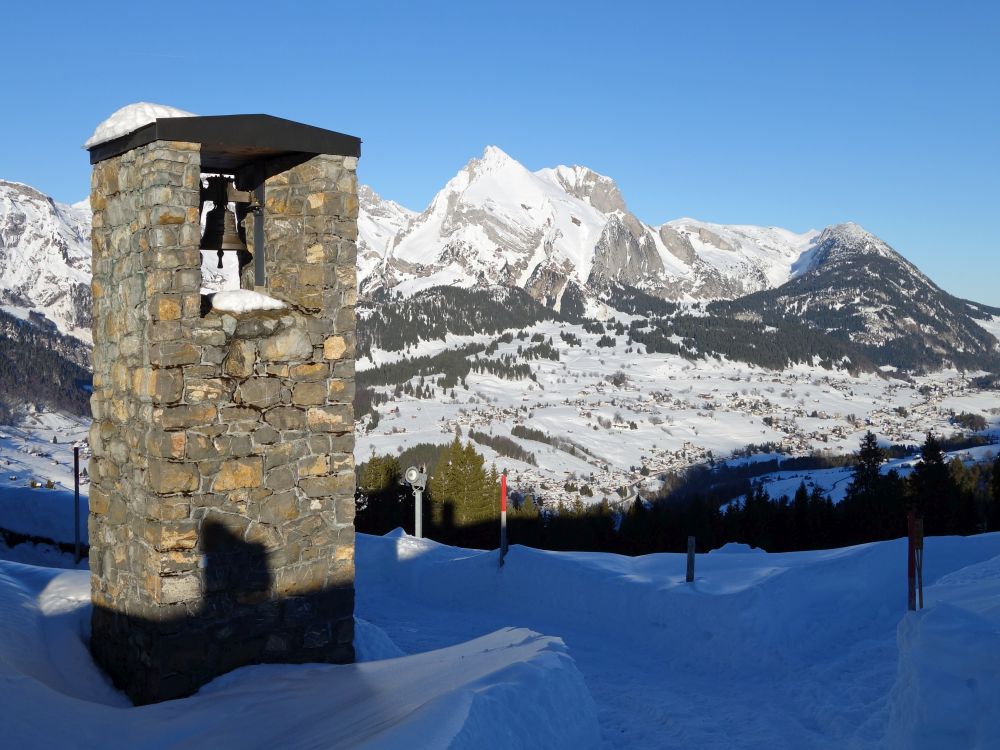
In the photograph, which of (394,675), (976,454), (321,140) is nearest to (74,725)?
(394,675)

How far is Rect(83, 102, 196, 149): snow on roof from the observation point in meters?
7.87

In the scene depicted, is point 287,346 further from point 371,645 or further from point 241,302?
point 371,645

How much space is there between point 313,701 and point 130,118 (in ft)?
17.7

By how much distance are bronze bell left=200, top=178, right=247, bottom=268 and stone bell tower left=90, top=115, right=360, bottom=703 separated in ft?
0.55

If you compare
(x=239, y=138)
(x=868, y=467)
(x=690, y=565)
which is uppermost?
(x=239, y=138)

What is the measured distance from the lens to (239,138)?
7.99 meters

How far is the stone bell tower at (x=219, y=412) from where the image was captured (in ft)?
25.0

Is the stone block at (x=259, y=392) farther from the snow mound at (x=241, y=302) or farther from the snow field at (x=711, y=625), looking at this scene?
the snow field at (x=711, y=625)

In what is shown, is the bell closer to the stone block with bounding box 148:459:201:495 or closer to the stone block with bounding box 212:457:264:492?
the stone block with bounding box 212:457:264:492

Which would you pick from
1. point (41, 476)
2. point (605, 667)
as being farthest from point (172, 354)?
point (41, 476)

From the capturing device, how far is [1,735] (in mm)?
6020

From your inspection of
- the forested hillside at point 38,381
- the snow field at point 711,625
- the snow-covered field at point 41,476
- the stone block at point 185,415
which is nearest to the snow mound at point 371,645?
the snow field at point 711,625

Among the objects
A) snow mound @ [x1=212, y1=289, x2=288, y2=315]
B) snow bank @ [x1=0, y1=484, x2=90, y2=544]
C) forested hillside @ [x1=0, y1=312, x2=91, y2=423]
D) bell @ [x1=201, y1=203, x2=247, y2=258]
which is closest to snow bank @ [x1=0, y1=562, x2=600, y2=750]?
snow mound @ [x1=212, y1=289, x2=288, y2=315]

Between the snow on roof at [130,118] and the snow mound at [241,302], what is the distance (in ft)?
5.28
